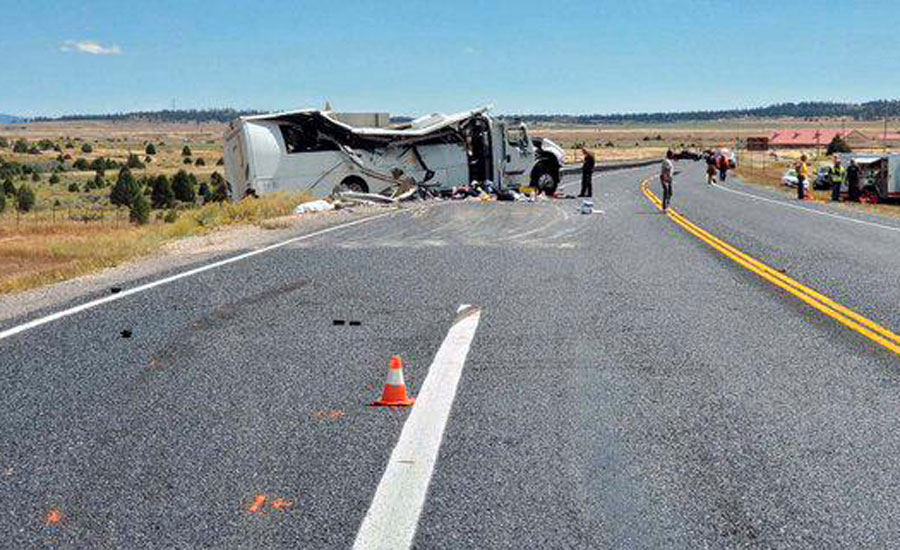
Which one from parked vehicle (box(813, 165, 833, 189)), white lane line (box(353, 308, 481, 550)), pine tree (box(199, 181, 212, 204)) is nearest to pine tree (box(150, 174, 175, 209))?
pine tree (box(199, 181, 212, 204))

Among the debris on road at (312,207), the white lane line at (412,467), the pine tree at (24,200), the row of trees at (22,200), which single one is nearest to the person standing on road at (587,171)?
the debris on road at (312,207)

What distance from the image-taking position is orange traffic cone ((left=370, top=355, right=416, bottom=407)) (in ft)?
18.2

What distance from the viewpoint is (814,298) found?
991 cm

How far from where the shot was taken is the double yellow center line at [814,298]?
7.80 metres

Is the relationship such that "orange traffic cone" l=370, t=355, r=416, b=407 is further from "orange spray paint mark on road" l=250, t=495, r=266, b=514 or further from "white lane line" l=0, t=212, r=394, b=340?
"white lane line" l=0, t=212, r=394, b=340

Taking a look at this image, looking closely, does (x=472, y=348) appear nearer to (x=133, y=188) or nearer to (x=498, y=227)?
(x=498, y=227)

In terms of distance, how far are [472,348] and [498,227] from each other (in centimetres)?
1200

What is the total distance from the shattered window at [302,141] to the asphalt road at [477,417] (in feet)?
52.7

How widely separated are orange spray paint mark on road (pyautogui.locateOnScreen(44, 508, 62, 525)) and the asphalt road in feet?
0.15

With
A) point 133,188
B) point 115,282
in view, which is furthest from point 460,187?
point 133,188

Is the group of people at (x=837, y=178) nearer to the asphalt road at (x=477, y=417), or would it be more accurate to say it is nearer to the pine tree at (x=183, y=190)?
the asphalt road at (x=477, y=417)

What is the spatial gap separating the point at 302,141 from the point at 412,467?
23.3m

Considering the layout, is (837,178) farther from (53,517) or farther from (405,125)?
(53,517)

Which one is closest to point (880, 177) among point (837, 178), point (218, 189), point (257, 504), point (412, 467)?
point (837, 178)
